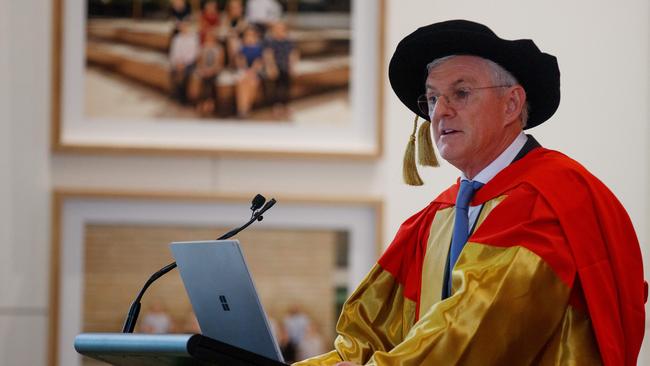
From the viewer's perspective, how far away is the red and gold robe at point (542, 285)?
238cm

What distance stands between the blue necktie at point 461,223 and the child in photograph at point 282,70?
5.41ft

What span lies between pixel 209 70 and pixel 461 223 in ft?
6.06

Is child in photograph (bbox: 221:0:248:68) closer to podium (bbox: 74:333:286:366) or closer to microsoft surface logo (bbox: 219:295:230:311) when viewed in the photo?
microsoft surface logo (bbox: 219:295:230:311)

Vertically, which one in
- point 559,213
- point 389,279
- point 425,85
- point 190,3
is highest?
point 190,3

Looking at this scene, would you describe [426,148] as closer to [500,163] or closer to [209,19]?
[500,163]

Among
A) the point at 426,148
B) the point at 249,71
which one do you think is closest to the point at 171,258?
the point at 249,71

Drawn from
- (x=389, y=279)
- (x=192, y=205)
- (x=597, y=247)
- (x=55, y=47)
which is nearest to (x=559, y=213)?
(x=597, y=247)

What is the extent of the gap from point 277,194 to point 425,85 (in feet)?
4.43

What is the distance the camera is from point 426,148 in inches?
122

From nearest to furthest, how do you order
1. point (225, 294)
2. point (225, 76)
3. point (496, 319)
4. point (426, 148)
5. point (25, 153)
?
point (496, 319) < point (225, 294) < point (426, 148) < point (25, 153) < point (225, 76)

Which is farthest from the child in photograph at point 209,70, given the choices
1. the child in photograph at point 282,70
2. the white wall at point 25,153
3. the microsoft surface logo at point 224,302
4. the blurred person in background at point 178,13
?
the microsoft surface logo at point 224,302

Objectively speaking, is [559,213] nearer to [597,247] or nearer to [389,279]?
[597,247]

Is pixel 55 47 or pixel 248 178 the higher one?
pixel 55 47

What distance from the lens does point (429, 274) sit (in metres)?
2.84
